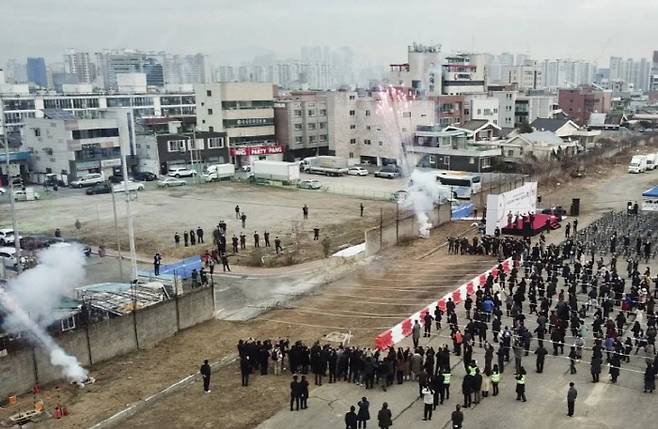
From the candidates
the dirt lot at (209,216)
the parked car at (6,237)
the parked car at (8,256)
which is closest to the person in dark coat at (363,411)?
the dirt lot at (209,216)

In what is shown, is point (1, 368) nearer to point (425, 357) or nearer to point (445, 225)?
point (425, 357)

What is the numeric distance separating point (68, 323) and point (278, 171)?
34.4 metres

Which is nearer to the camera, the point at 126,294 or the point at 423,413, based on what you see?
the point at 423,413

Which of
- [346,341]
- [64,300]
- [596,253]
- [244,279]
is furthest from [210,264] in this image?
[596,253]

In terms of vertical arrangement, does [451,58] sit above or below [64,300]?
above

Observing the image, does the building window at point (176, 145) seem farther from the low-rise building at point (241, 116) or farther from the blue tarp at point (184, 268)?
the blue tarp at point (184, 268)

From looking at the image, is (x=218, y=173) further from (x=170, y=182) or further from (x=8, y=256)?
(x=8, y=256)

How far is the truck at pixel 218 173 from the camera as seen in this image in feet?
174

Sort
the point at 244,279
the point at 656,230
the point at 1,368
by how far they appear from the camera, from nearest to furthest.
A: the point at 1,368 → the point at 244,279 → the point at 656,230

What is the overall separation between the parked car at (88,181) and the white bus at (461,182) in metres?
27.8

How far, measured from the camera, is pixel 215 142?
59781 mm

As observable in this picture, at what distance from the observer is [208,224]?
3569 centimetres

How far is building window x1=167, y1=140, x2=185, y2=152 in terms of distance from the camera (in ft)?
185

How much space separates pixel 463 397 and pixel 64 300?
11.8m
